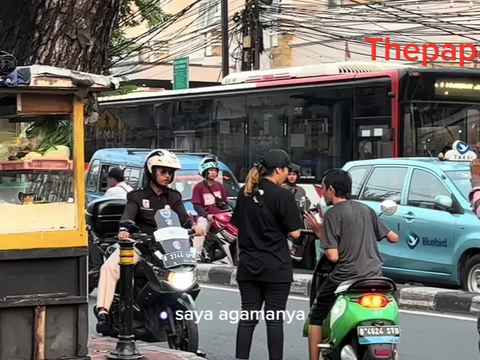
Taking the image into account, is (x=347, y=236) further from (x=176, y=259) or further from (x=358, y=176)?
(x=358, y=176)

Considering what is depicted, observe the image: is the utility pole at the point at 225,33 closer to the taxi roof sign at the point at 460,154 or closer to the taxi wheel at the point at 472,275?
the taxi roof sign at the point at 460,154

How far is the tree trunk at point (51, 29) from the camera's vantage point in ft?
20.4

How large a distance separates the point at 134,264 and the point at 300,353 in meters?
1.86

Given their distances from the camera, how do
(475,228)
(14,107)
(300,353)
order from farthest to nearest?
(475,228), (300,353), (14,107)

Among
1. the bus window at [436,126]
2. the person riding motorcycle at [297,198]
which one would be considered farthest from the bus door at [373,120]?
the person riding motorcycle at [297,198]

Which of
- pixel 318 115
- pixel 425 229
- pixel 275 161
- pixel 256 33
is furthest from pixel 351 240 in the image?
pixel 256 33

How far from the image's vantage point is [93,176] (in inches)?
613

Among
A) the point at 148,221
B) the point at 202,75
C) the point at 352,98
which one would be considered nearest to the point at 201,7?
the point at 202,75

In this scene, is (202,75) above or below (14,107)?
above

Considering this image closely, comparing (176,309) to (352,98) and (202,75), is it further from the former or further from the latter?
(202,75)

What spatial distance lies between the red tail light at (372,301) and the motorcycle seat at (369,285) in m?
0.04

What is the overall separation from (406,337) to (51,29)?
4513mm

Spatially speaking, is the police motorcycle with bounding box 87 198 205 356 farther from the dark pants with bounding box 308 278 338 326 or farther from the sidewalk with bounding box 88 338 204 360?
the dark pants with bounding box 308 278 338 326

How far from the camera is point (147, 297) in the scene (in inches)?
265
